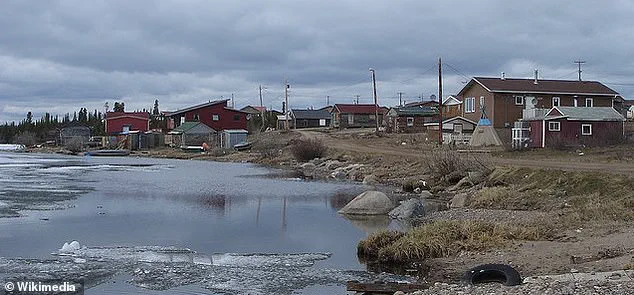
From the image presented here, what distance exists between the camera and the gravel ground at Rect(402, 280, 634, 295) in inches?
444

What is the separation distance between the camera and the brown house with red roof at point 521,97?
60.8m

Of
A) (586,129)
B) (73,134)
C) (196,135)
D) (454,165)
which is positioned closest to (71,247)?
(454,165)

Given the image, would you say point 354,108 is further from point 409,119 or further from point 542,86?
point 542,86

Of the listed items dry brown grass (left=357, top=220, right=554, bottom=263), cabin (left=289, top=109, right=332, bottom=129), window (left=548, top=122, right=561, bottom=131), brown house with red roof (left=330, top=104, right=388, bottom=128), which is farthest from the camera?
cabin (left=289, top=109, right=332, bottom=129)

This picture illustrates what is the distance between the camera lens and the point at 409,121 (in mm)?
81500

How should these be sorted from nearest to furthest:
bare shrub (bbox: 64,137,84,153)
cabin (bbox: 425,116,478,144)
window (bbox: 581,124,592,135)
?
window (bbox: 581,124,592,135)
cabin (bbox: 425,116,478,144)
bare shrub (bbox: 64,137,84,153)

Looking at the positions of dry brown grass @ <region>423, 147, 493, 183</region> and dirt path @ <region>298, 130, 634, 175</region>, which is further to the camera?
dry brown grass @ <region>423, 147, 493, 183</region>

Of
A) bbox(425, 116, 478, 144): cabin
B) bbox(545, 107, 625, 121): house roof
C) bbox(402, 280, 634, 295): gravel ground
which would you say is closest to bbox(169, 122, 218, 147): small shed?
bbox(425, 116, 478, 144): cabin

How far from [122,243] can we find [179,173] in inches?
1252

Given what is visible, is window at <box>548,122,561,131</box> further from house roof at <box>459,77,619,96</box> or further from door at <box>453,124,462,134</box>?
door at <box>453,124,462,134</box>

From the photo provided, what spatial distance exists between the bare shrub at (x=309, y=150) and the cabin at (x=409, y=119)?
19.7 metres

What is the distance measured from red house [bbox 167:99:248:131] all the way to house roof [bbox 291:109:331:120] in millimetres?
10588

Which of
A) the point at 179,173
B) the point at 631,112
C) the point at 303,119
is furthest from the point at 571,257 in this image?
the point at 303,119

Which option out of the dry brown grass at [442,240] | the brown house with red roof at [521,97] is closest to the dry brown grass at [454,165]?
the dry brown grass at [442,240]
